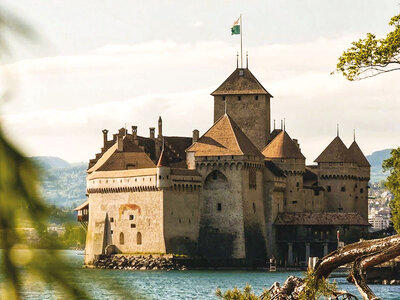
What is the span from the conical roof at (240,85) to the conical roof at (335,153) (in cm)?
771

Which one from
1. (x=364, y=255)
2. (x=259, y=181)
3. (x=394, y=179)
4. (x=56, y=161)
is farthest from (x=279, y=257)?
(x=56, y=161)

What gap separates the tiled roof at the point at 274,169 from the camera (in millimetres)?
92250

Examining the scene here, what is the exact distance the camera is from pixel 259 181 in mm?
90062

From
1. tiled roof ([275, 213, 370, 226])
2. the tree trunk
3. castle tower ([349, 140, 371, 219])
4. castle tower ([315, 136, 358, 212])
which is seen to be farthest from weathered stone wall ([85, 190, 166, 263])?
the tree trunk

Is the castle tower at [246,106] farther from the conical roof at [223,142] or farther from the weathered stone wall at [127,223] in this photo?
the weathered stone wall at [127,223]

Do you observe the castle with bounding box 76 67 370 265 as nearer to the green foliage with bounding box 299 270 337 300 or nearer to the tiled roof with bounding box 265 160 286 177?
the tiled roof with bounding box 265 160 286 177

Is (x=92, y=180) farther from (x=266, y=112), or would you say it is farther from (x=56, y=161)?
(x=56, y=161)

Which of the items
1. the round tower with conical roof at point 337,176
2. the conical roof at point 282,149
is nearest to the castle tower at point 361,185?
the round tower with conical roof at point 337,176

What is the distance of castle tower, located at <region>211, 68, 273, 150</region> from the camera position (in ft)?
330

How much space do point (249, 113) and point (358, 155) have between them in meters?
15.5

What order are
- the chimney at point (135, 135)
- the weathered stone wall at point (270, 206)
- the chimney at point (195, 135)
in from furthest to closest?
the chimney at point (135, 135)
the chimney at point (195, 135)
the weathered stone wall at point (270, 206)

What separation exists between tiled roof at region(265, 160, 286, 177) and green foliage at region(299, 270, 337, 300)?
7555 cm

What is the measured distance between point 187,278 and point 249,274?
6807mm

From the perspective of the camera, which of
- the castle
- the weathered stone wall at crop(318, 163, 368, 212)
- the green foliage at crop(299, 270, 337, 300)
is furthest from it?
the weathered stone wall at crop(318, 163, 368, 212)
